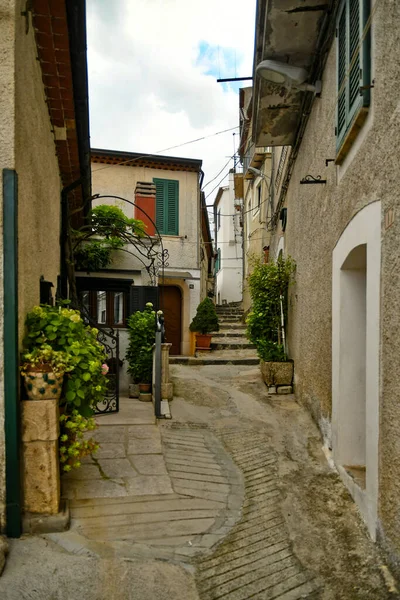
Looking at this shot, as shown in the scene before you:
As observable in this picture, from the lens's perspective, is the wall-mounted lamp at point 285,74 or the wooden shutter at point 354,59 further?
the wall-mounted lamp at point 285,74

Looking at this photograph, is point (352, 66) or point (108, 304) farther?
point (108, 304)

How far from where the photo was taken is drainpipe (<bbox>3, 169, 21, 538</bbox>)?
297 cm

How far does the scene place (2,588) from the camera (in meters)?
2.57

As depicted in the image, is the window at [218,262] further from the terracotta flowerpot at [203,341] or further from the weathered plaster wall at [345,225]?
the weathered plaster wall at [345,225]

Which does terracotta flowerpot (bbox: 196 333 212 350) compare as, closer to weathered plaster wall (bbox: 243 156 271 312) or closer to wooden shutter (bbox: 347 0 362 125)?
weathered plaster wall (bbox: 243 156 271 312)

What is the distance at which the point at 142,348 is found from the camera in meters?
8.12

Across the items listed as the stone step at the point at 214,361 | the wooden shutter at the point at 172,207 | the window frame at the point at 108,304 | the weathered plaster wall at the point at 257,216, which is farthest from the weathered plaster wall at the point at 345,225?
the wooden shutter at the point at 172,207

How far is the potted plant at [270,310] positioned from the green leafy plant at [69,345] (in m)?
4.87

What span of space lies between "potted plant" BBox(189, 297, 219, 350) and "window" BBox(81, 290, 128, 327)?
3208 mm

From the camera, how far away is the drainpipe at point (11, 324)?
2.97m

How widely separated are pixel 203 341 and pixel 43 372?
9875mm

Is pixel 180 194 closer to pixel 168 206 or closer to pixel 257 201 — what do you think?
pixel 168 206

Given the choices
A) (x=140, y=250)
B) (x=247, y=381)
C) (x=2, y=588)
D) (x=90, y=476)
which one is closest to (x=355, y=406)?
(x=90, y=476)

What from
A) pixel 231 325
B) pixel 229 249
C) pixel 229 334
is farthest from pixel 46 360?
pixel 229 249
